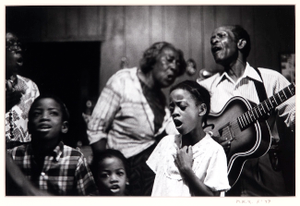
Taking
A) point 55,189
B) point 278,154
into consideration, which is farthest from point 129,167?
point 278,154

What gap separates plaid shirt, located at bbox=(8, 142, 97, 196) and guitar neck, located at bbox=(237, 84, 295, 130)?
148 cm

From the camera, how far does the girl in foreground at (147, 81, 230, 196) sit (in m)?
3.13

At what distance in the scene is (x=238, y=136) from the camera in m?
3.22

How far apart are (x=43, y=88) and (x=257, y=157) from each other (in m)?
2.07

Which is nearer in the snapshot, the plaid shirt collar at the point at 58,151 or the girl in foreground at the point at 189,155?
the girl in foreground at the point at 189,155

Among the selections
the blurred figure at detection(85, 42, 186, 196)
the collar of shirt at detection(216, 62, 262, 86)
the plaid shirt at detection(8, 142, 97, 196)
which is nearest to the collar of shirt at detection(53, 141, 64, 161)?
the plaid shirt at detection(8, 142, 97, 196)

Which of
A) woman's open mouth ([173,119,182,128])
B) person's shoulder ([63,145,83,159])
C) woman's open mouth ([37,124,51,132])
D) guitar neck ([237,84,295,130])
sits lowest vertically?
person's shoulder ([63,145,83,159])

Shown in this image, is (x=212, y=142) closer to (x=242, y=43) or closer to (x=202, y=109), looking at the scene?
(x=202, y=109)

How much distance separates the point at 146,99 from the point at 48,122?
93 cm

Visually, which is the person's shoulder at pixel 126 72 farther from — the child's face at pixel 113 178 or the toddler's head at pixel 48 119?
the child's face at pixel 113 178

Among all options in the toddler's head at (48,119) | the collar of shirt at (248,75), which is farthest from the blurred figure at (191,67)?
the toddler's head at (48,119)

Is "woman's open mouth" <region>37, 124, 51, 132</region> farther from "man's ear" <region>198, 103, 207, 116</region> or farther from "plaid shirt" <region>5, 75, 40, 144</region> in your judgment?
"man's ear" <region>198, 103, 207, 116</region>

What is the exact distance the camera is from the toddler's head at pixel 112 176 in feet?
10.6
